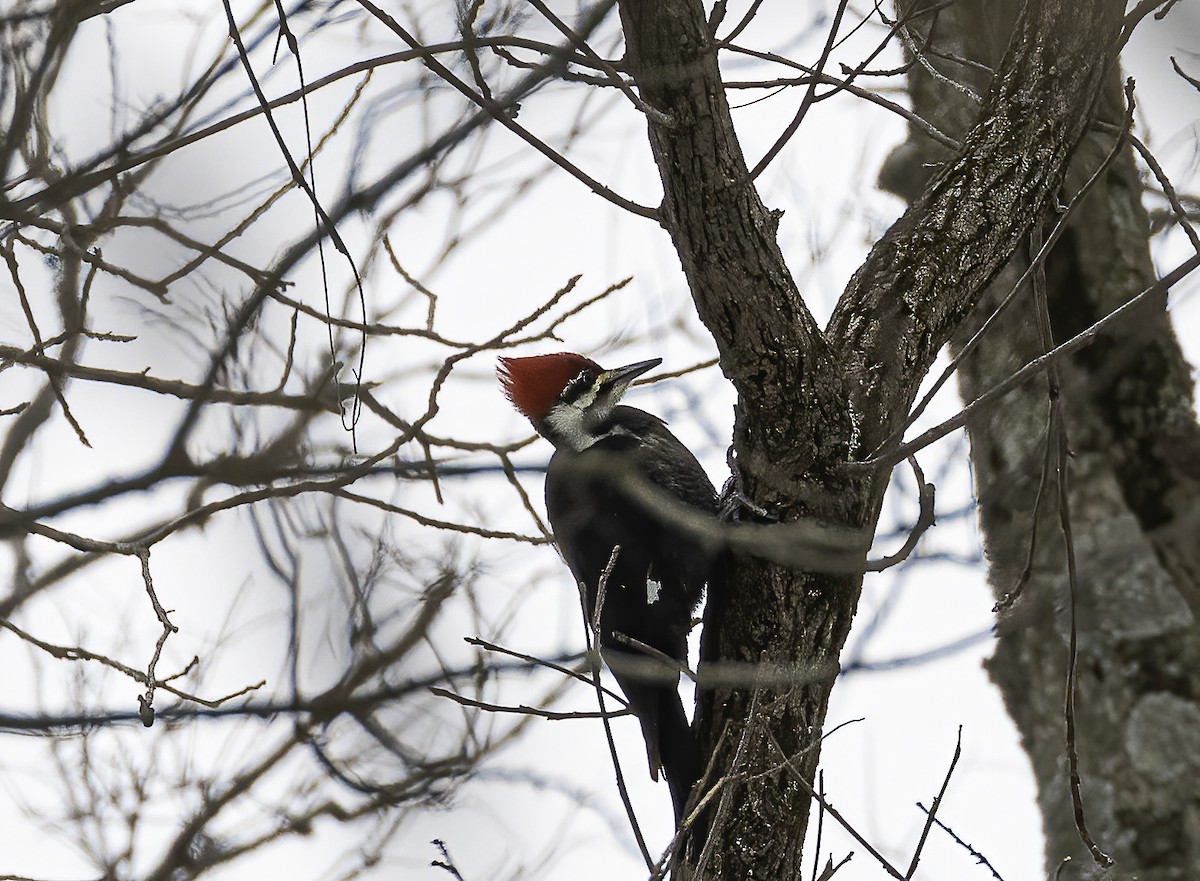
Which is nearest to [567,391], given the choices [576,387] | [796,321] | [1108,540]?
[576,387]

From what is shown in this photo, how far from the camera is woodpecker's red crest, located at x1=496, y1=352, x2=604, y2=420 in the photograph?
3762 mm

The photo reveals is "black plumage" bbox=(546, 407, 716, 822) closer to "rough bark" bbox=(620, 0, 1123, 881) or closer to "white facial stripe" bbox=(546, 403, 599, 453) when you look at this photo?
"white facial stripe" bbox=(546, 403, 599, 453)

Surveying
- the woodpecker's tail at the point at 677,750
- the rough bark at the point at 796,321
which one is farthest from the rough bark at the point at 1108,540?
the woodpecker's tail at the point at 677,750

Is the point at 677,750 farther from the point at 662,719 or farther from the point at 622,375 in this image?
the point at 622,375

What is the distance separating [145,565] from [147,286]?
933mm

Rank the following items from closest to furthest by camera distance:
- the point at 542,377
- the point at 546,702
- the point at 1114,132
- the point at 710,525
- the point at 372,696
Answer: the point at 372,696
the point at 710,525
the point at 1114,132
the point at 546,702
the point at 542,377

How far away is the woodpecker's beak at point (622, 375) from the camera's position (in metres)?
3.64

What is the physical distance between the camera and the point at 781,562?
230cm

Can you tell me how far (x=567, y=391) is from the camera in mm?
3748

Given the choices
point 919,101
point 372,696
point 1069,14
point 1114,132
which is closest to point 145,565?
point 372,696

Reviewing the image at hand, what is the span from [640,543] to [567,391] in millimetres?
728

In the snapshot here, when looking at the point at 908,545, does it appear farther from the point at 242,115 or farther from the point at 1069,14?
the point at 242,115

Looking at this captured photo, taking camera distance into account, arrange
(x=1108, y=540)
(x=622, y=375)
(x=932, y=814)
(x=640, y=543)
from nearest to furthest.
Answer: (x=932, y=814)
(x=640, y=543)
(x=622, y=375)
(x=1108, y=540)

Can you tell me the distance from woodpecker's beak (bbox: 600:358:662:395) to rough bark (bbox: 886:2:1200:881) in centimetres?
100
